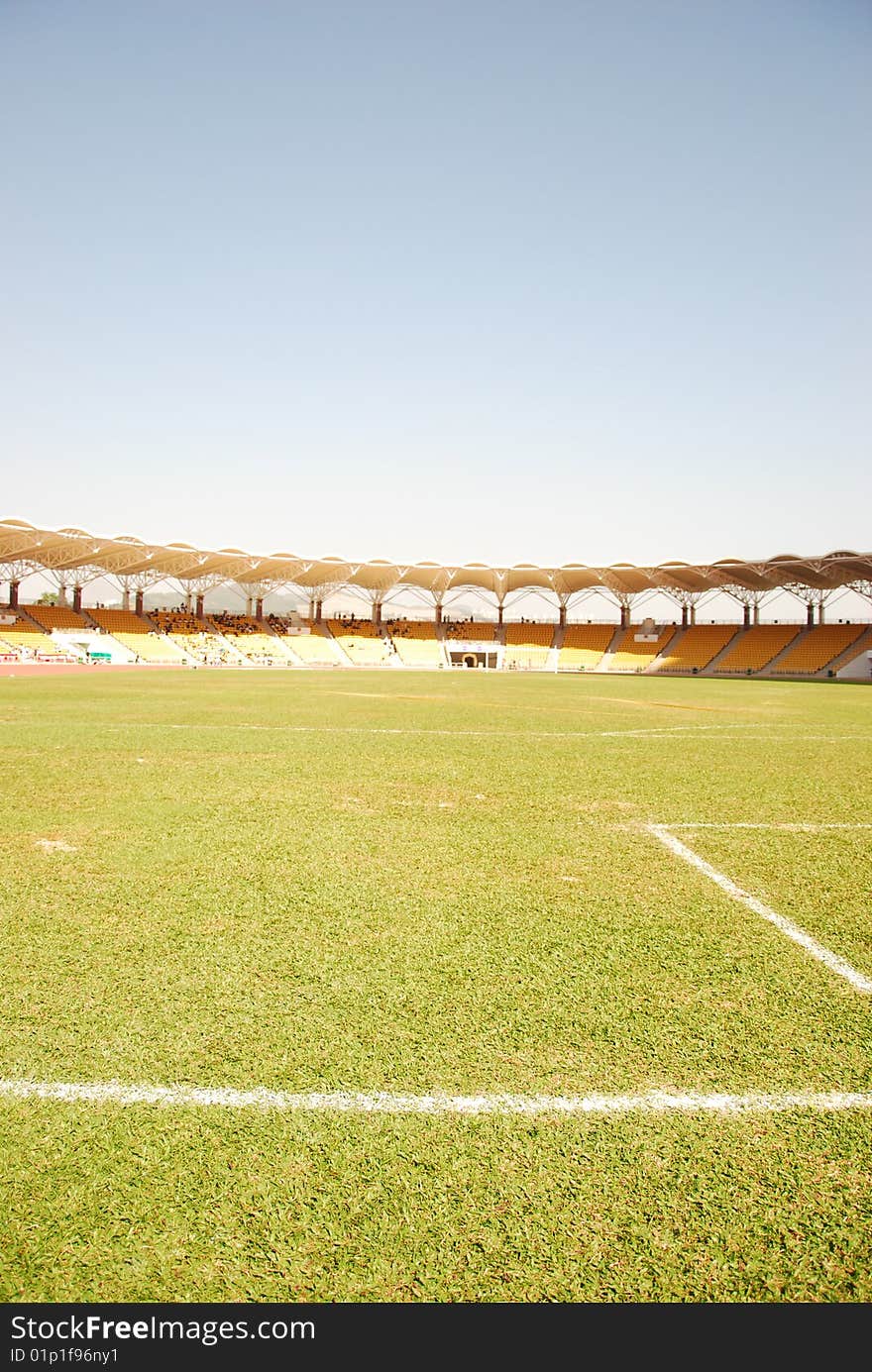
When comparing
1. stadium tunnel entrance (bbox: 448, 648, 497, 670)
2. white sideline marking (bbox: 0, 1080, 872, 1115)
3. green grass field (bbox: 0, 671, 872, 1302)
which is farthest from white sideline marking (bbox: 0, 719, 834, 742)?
stadium tunnel entrance (bbox: 448, 648, 497, 670)

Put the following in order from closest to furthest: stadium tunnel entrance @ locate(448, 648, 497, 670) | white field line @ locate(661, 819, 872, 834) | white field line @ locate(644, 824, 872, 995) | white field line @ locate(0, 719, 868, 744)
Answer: white field line @ locate(644, 824, 872, 995) < white field line @ locate(661, 819, 872, 834) < white field line @ locate(0, 719, 868, 744) < stadium tunnel entrance @ locate(448, 648, 497, 670)

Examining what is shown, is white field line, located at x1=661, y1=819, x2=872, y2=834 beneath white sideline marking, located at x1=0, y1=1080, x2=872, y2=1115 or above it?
above

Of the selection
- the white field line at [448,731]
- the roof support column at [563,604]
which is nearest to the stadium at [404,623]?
the roof support column at [563,604]

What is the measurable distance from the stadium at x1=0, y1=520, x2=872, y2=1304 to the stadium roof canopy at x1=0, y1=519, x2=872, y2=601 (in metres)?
47.1

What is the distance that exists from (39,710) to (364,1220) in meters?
15.2

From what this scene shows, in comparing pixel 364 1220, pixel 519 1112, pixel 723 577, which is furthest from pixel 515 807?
pixel 723 577

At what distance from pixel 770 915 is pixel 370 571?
64197 millimetres

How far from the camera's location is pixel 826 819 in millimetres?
5902

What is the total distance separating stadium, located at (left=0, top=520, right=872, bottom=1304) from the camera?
61.7 inches

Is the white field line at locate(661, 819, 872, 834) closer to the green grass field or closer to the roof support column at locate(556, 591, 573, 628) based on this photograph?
the green grass field

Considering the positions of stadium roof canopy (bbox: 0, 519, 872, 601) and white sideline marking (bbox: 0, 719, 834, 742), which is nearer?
white sideline marking (bbox: 0, 719, 834, 742)

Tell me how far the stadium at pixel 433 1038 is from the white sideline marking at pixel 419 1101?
0.01 m

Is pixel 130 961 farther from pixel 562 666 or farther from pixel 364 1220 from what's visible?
pixel 562 666

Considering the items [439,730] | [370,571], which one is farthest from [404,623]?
[439,730]
